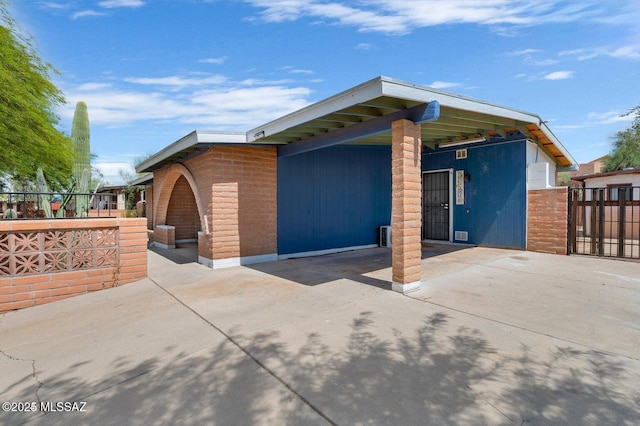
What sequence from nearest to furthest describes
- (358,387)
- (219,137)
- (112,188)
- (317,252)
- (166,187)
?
1. (358,387)
2. (219,137)
3. (317,252)
4. (166,187)
5. (112,188)

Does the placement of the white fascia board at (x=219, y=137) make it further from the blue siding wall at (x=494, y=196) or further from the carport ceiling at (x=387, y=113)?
the blue siding wall at (x=494, y=196)

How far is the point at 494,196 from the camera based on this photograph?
886 cm

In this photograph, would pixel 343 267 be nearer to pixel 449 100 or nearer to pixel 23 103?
pixel 449 100

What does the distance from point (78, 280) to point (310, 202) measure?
5.18 m

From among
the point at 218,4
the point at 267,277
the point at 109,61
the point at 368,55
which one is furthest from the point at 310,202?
the point at 109,61

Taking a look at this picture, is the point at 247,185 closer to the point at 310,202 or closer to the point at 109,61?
the point at 310,202

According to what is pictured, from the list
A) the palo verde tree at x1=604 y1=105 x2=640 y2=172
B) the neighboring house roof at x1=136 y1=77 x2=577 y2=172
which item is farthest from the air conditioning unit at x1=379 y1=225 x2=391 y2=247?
the palo verde tree at x1=604 y1=105 x2=640 y2=172

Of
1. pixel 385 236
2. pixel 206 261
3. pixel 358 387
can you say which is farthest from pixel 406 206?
pixel 385 236

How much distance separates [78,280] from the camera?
5480mm

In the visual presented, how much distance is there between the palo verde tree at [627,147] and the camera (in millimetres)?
19112

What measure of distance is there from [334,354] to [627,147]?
29.6 metres

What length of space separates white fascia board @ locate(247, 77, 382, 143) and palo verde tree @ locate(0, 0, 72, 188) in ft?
22.9

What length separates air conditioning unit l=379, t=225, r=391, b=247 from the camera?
9828mm

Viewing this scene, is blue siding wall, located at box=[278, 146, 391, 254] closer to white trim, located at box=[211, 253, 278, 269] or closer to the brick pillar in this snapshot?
white trim, located at box=[211, 253, 278, 269]
